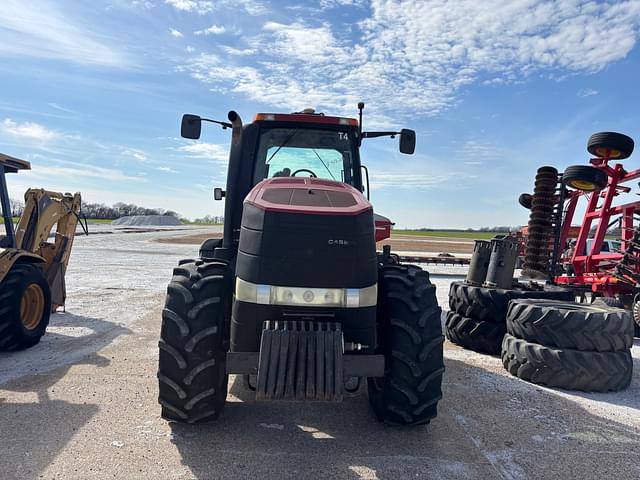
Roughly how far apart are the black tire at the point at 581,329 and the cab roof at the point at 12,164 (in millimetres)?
7097

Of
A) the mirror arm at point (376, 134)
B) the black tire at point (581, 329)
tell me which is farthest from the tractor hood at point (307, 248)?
the black tire at point (581, 329)

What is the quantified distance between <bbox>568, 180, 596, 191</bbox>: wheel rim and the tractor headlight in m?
6.08

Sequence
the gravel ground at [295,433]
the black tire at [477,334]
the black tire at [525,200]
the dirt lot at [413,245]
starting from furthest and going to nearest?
the dirt lot at [413,245], the black tire at [525,200], the black tire at [477,334], the gravel ground at [295,433]

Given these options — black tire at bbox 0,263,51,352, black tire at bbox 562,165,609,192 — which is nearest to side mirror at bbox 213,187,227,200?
black tire at bbox 0,263,51,352

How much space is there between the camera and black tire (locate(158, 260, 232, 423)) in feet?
11.5

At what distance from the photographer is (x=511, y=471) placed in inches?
128

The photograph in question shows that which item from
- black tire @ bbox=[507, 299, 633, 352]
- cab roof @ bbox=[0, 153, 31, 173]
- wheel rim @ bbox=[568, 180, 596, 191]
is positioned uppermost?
wheel rim @ bbox=[568, 180, 596, 191]

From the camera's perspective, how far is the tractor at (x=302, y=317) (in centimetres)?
328

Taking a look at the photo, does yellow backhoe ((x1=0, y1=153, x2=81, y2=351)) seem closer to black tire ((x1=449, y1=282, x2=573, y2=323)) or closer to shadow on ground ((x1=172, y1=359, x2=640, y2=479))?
shadow on ground ((x1=172, y1=359, x2=640, y2=479))

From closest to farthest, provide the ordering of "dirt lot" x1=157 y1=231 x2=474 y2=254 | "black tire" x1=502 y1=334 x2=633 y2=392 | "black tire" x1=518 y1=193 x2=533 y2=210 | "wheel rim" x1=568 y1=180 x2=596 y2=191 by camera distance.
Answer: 1. "black tire" x1=502 y1=334 x2=633 y2=392
2. "wheel rim" x1=568 y1=180 x2=596 y2=191
3. "black tire" x1=518 y1=193 x2=533 y2=210
4. "dirt lot" x1=157 y1=231 x2=474 y2=254

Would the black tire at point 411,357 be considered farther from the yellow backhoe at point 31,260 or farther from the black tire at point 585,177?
the black tire at point 585,177

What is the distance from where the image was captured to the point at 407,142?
5.01 m

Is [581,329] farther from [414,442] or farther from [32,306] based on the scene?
[32,306]

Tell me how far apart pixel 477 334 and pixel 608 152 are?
4.18 metres
